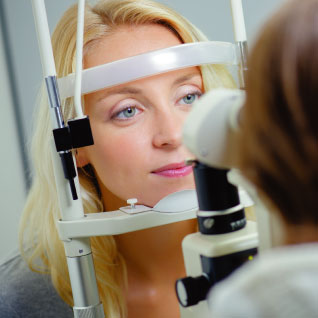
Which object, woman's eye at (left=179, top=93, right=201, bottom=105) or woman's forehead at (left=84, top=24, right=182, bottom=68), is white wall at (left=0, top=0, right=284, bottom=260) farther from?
woman's eye at (left=179, top=93, right=201, bottom=105)

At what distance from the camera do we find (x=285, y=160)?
1.22 ft

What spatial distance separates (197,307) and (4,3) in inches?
59.8

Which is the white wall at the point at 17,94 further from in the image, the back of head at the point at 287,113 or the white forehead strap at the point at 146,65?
the back of head at the point at 287,113

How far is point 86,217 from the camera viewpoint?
2.79ft

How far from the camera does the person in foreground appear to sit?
1.12 ft

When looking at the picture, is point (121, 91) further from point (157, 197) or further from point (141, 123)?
point (157, 197)

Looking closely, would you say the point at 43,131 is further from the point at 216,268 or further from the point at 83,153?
the point at 216,268

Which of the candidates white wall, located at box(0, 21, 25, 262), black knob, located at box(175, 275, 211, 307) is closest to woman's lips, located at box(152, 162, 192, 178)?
black knob, located at box(175, 275, 211, 307)

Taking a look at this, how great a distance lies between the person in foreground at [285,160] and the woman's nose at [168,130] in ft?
1.72

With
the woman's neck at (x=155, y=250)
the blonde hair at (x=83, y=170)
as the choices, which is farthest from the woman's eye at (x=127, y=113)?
the woman's neck at (x=155, y=250)

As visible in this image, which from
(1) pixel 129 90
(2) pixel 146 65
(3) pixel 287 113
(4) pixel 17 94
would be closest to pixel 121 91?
(1) pixel 129 90

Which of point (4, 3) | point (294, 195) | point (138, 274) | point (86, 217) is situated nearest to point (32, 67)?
point (4, 3)

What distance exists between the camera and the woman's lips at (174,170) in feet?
3.06

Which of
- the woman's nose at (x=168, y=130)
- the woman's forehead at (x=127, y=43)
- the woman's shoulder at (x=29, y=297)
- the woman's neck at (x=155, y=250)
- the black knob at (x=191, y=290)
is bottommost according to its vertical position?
the woman's shoulder at (x=29, y=297)
